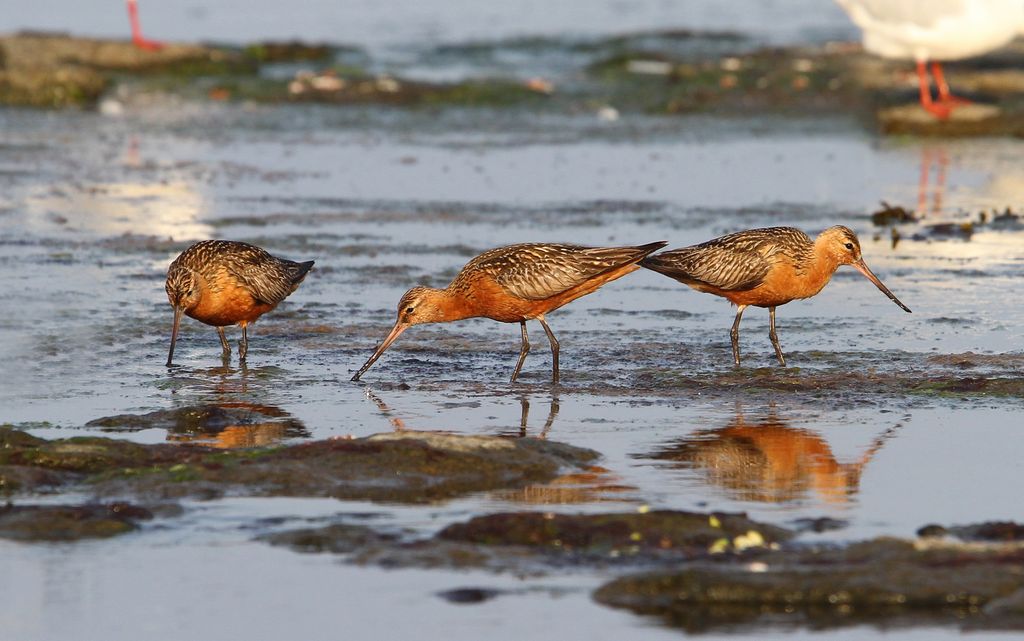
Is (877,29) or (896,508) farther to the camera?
(877,29)

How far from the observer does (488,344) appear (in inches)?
519

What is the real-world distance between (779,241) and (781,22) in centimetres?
3045

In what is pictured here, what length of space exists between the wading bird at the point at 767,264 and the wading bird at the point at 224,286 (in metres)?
2.68

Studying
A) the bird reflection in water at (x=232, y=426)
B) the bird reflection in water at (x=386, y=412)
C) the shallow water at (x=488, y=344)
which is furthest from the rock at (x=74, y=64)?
the bird reflection in water at (x=232, y=426)

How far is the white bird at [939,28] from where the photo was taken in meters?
25.6

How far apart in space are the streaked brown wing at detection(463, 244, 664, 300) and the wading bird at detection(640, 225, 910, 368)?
0.55 m

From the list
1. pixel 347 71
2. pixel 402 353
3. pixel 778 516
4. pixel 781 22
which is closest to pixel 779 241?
pixel 402 353

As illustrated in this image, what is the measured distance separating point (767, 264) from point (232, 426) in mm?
4095

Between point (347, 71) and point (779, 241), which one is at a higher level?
point (347, 71)

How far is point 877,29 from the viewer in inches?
1037

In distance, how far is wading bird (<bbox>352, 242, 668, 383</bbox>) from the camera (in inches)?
478

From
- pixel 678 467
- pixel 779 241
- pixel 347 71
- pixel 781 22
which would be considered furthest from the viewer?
pixel 781 22

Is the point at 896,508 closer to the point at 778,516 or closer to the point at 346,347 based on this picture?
the point at 778,516

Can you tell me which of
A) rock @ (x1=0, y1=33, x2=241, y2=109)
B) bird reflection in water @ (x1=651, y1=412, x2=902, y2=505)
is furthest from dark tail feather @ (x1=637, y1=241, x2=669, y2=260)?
rock @ (x1=0, y1=33, x2=241, y2=109)
